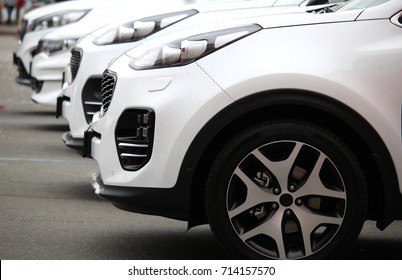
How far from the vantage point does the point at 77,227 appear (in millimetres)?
7012

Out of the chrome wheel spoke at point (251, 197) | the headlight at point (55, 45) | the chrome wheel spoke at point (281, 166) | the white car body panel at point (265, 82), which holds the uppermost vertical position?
the white car body panel at point (265, 82)

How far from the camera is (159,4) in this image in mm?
12000

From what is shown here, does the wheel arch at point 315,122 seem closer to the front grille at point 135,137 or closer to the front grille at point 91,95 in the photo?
the front grille at point 135,137

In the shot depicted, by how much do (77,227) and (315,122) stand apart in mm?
2043

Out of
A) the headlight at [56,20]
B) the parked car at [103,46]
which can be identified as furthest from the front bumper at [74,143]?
the headlight at [56,20]

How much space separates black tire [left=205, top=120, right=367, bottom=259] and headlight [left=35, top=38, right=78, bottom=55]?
6.49m

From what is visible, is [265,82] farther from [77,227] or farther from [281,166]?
[77,227]

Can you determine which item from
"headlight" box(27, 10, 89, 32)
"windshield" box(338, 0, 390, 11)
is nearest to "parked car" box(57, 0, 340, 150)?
"windshield" box(338, 0, 390, 11)

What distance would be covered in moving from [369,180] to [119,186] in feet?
4.14

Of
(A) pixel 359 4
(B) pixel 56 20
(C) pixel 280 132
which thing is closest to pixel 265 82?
(C) pixel 280 132

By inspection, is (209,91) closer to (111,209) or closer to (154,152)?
(154,152)

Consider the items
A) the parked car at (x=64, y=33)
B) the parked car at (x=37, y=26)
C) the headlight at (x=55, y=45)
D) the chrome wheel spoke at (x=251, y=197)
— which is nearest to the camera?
the chrome wheel spoke at (x=251, y=197)

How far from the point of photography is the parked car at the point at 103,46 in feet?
28.0

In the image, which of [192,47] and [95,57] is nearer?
[192,47]
